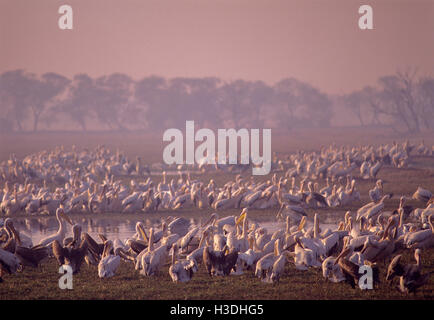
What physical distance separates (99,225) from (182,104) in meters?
53.3

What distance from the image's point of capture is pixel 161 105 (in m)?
67.6

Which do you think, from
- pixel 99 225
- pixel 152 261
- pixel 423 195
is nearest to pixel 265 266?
pixel 152 261

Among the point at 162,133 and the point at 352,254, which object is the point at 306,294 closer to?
the point at 352,254

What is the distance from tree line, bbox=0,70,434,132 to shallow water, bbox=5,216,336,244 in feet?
157

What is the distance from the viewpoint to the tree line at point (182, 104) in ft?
212

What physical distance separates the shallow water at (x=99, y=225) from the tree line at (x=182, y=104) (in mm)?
47864

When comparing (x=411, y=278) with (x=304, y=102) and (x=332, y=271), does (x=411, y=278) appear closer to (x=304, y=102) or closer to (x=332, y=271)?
(x=332, y=271)

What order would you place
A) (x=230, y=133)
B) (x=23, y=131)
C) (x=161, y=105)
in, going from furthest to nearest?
(x=161, y=105) < (x=23, y=131) < (x=230, y=133)

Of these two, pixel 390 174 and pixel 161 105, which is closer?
pixel 390 174

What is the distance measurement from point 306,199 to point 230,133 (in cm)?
3950

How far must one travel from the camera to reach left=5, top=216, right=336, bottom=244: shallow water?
13.0 m

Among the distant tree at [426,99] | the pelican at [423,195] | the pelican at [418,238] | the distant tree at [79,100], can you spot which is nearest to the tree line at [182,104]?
the distant tree at [79,100]

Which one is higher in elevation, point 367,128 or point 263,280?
point 367,128
